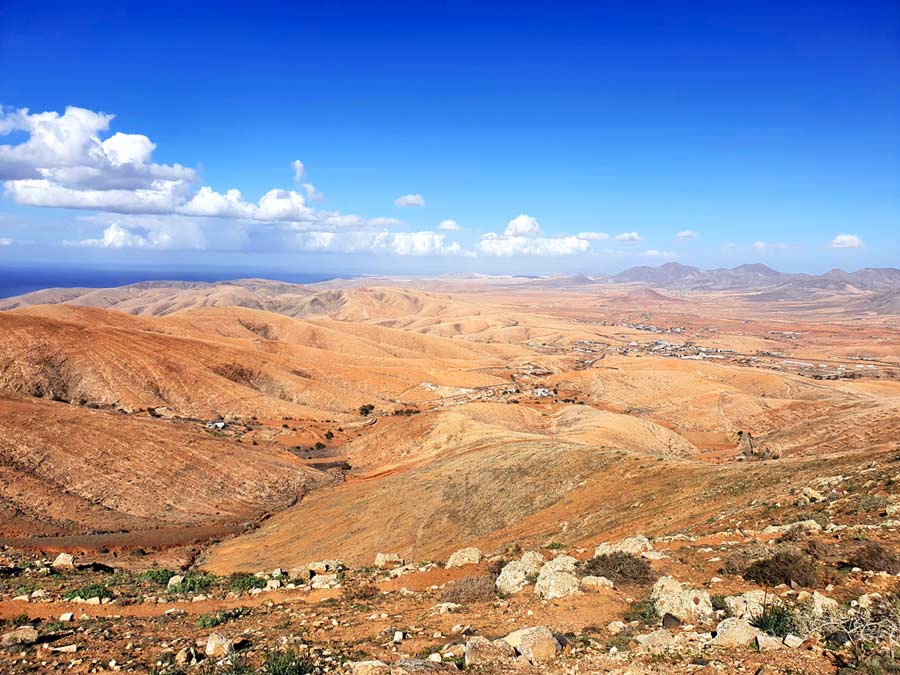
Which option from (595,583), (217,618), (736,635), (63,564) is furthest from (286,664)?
(63,564)

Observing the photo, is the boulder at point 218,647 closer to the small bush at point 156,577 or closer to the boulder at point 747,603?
the boulder at point 747,603

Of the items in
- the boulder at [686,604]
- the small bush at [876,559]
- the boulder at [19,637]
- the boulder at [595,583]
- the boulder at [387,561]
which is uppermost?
the small bush at [876,559]

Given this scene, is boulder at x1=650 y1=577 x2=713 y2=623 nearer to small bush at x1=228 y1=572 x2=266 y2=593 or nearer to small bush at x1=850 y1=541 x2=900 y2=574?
small bush at x1=850 y1=541 x2=900 y2=574

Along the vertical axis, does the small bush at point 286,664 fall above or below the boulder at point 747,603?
below

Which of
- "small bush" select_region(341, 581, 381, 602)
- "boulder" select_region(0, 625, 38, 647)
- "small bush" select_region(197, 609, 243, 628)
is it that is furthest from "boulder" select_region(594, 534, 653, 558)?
"boulder" select_region(0, 625, 38, 647)

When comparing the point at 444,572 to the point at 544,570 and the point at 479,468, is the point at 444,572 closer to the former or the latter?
the point at 544,570

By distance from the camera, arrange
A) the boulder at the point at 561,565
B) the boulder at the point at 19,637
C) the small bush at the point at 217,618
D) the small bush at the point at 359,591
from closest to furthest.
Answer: the boulder at the point at 19,637 → the small bush at the point at 217,618 → the boulder at the point at 561,565 → the small bush at the point at 359,591

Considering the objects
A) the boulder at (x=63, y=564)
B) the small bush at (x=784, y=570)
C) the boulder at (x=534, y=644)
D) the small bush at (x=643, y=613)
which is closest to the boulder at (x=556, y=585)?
the small bush at (x=643, y=613)

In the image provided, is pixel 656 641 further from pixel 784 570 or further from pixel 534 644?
pixel 784 570

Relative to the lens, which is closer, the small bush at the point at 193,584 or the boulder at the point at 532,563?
the boulder at the point at 532,563
